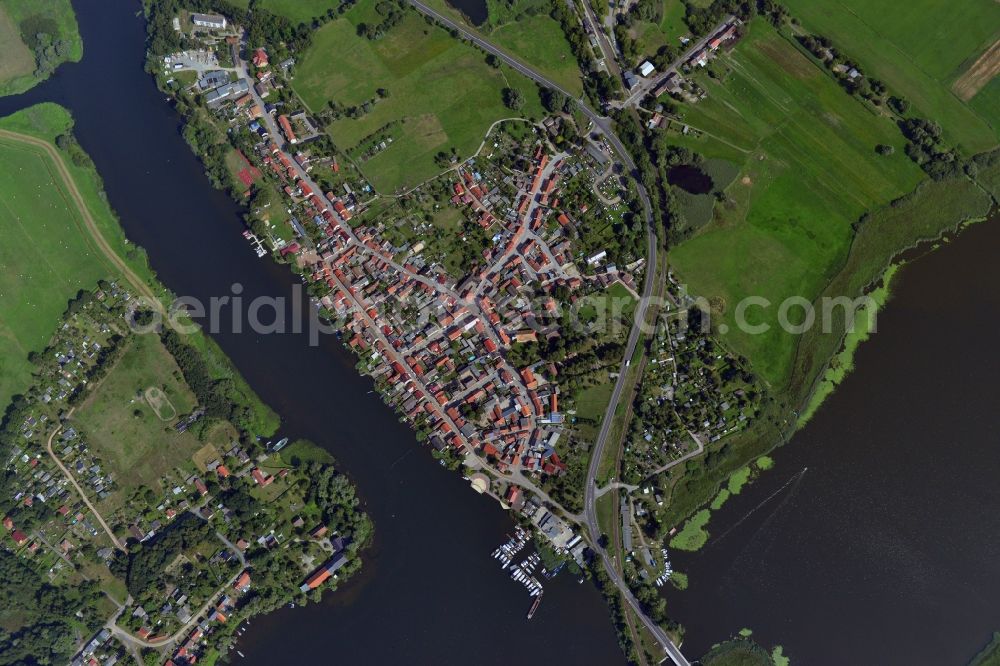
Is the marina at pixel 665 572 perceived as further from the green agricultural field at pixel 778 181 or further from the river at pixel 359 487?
the green agricultural field at pixel 778 181

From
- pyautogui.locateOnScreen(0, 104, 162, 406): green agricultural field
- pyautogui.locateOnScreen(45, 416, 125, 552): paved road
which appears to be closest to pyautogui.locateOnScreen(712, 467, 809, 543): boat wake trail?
pyautogui.locateOnScreen(45, 416, 125, 552): paved road

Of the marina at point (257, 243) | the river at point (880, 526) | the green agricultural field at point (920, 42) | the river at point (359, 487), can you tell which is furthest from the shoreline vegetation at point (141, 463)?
the green agricultural field at point (920, 42)

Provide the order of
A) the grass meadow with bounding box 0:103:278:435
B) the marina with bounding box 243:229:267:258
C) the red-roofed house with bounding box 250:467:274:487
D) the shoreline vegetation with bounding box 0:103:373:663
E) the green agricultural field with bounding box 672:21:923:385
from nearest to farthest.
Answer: the shoreline vegetation with bounding box 0:103:373:663
the red-roofed house with bounding box 250:467:274:487
the green agricultural field with bounding box 672:21:923:385
the grass meadow with bounding box 0:103:278:435
the marina with bounding box 243:229:267:258

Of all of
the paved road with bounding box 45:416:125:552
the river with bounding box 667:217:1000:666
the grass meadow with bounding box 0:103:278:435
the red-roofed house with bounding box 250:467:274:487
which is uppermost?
the grass meadow with bounding box 0:103:278:435

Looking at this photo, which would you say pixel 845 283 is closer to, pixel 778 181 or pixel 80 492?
pixel 778 181

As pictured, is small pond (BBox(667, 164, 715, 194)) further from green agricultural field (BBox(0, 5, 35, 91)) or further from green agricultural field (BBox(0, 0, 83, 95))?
green agricultural field (BBox(0, 5, 35, 91))
